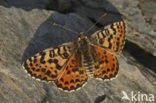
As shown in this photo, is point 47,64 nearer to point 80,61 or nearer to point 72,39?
point 80,61

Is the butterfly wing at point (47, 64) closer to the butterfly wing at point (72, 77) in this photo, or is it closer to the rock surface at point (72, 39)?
the butterfly wing at point (72, 77)

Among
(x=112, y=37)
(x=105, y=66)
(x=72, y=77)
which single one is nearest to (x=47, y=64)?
(x=72, y=77)

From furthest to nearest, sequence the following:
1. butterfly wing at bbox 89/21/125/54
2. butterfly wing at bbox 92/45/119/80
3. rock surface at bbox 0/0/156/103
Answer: butterfly wing at bbox 89/21/125/54, butterfly wing at bbox 92/45/119/80, rock surface at bbox 0/0/156/103

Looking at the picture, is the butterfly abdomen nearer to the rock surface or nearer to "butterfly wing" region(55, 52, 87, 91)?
"butterfly wing" region(55, 52, 87, 91)

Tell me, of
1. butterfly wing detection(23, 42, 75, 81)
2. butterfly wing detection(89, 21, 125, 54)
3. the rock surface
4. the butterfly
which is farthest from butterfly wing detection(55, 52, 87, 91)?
butterfly wing detection(89, 21, 125, 54)

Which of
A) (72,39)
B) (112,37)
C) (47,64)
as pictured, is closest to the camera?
(47,64)

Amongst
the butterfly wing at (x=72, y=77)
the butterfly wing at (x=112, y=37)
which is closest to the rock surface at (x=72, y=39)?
the butterfly wing at (x=72, y=77)
